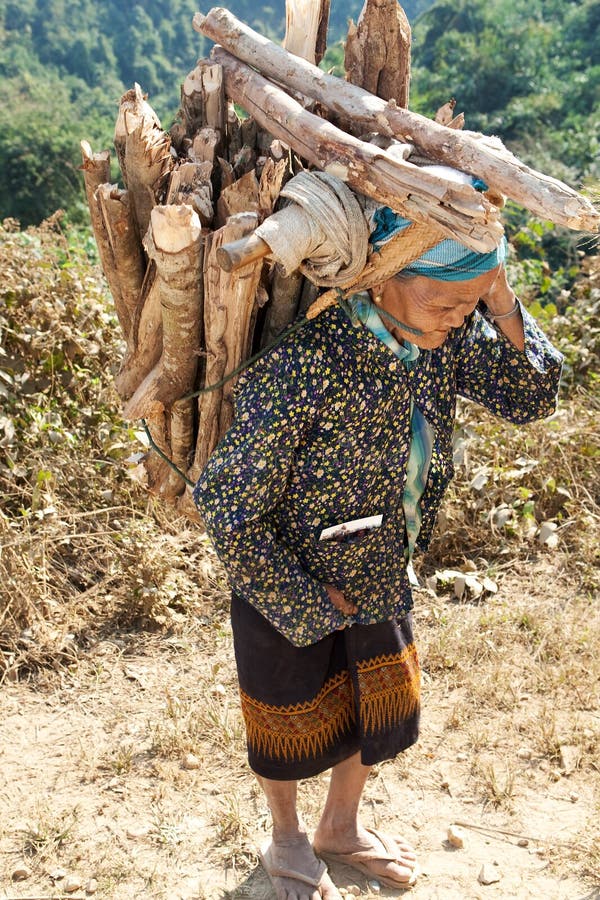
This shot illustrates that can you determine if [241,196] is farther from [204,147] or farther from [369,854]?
[369,854]

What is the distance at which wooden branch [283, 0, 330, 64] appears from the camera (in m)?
1.92

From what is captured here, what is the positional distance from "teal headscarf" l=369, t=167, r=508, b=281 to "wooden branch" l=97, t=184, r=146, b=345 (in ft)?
1.68

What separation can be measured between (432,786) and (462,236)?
6.01ft

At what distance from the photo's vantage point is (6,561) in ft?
10.9

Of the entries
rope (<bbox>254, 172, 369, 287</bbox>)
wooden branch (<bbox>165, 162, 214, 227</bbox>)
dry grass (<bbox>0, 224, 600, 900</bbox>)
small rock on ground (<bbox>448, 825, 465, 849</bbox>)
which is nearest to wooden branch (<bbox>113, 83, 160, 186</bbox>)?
wooden branch (<bbox>165, 162, 214, 227</bbox>)

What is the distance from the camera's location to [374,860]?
2410 millimetres

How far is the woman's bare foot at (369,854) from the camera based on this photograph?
2400 mm

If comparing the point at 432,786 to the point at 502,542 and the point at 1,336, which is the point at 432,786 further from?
the point at 1,336

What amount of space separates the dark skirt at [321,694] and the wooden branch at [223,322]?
0.43 metres

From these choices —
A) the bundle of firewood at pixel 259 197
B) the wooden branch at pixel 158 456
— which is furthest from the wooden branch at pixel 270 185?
the wooden branch at pixel 158 456

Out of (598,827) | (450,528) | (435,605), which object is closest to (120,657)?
(435,605)

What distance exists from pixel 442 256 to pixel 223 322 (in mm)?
442

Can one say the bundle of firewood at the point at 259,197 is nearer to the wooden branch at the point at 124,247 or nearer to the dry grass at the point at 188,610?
the wooden branch at the point at 124,247

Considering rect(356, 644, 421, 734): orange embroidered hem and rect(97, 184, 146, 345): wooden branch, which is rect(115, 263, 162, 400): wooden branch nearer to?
rect(97, 184, 146, 345): wooden branch
